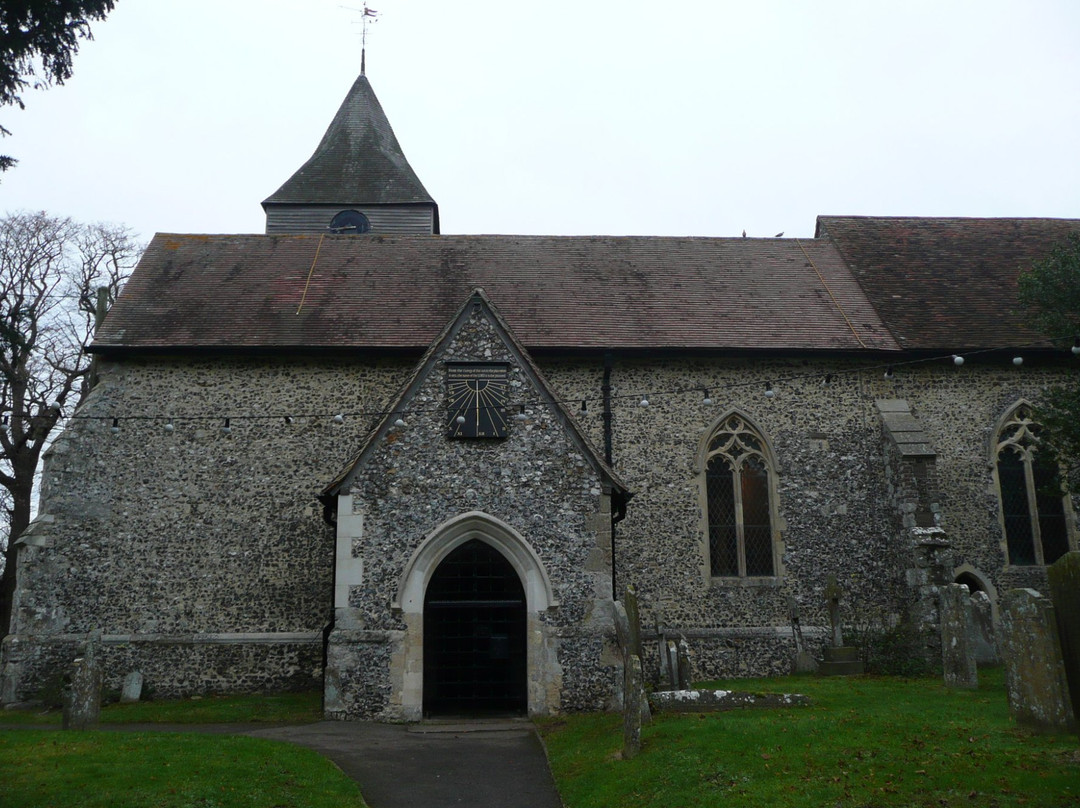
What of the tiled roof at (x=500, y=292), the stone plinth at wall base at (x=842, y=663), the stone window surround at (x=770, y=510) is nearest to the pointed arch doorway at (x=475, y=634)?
the stone window surround at (x=770, y=510)

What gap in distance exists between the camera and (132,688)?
15.3 m

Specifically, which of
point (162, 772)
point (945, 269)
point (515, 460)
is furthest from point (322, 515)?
point (945, 269)

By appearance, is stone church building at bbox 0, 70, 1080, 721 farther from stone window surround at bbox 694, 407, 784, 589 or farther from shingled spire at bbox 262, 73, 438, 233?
shingled spire at bbox 262, 73, 438, 233

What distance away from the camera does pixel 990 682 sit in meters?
13.4

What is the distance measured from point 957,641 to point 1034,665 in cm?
437

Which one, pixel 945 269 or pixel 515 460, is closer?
pixel 515 460

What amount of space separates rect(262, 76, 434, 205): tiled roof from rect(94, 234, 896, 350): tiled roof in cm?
587

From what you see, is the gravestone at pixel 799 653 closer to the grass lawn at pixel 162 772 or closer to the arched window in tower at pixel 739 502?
the arched window in tower at pixel 739 502

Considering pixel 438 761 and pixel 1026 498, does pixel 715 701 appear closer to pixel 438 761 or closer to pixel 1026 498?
pixel 438 761

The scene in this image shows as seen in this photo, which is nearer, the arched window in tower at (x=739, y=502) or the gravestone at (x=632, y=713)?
the gravestone at (x=632, y=713)

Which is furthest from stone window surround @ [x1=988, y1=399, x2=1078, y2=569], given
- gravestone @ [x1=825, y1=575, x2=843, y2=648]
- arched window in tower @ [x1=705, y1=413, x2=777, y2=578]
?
arched window in tower @ [x1=705, y1=413, x2=777, y2=578]

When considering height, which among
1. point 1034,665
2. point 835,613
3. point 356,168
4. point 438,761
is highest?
point 356,168

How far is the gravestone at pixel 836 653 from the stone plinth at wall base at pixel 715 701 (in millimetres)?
4308

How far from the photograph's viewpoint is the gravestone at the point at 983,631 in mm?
15273
